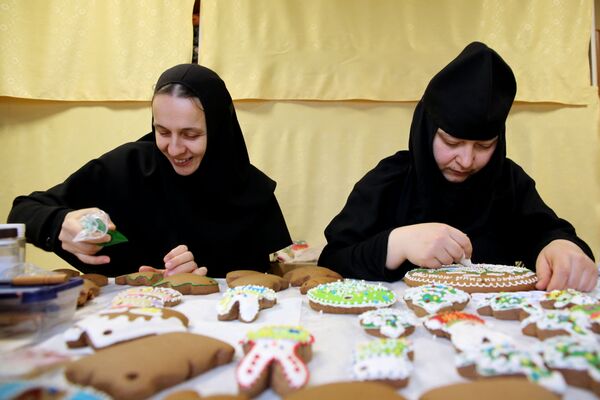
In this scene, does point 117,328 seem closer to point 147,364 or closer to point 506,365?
point 147,364

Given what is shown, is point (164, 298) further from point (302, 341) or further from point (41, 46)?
point (41, 46)

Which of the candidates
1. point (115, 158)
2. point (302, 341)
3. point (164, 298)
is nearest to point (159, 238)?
point (115, 158)

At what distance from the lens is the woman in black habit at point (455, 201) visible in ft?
3.87

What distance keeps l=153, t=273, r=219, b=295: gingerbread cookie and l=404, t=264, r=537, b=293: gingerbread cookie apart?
485 mm

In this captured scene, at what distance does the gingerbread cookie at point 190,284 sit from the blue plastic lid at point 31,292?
307mm

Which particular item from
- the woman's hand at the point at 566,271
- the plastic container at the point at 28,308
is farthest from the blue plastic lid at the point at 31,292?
the woman's hand at the point at 566,271

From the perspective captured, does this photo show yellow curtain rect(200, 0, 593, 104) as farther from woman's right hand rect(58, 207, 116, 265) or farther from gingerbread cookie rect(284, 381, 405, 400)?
gingerbread cookie rect(284, 381, 405, 400)

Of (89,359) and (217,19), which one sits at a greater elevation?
(217,19)

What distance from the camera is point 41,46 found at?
2.49 meters

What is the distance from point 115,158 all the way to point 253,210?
20.3 inches

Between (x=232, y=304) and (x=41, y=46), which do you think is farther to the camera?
(x=41, y=46)

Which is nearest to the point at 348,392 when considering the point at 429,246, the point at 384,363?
the point at 384,363

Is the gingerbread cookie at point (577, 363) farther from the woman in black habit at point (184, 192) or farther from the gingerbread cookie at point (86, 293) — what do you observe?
the woman in black habit at point (184, 192)

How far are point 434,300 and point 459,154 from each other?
58 cm
